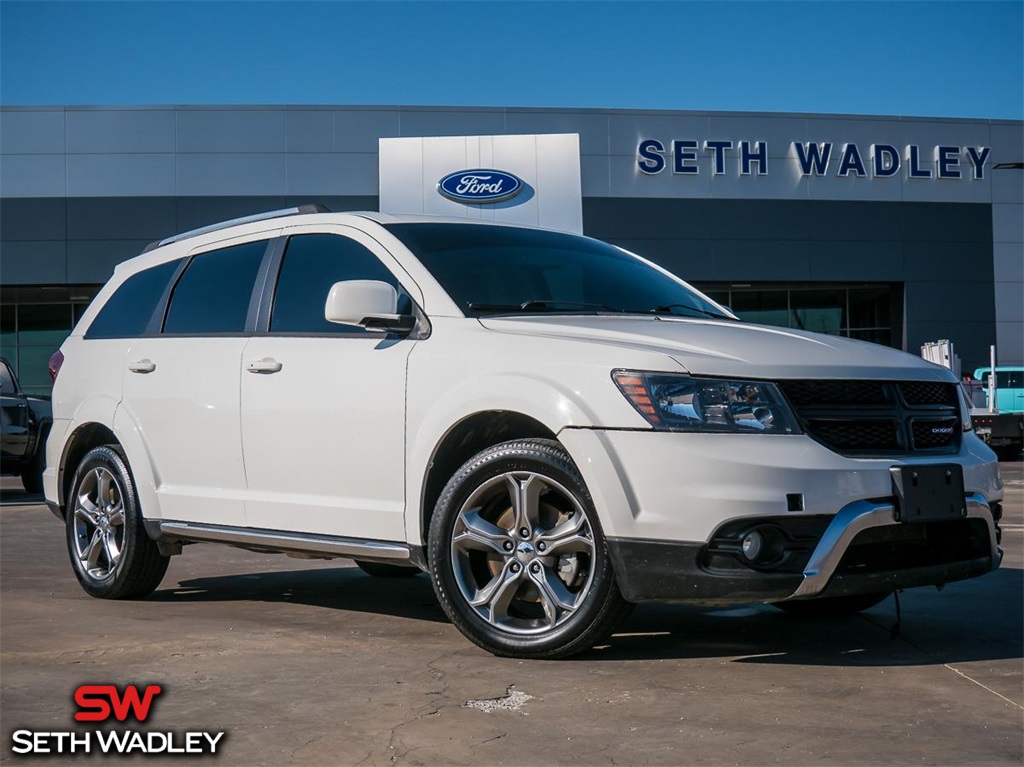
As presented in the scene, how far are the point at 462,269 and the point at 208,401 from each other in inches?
56.6

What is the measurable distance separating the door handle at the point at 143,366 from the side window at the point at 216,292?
0.62 feet

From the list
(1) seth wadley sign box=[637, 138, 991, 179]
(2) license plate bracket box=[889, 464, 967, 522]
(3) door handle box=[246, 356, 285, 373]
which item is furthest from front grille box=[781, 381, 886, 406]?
(1) seth wadley sign box=[637, 138, 991, 179]

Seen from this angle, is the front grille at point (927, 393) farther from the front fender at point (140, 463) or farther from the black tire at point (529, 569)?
the front fender at point (140, 463)

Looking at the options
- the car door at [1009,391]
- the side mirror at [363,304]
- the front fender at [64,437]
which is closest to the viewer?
the side mirror at [363,304]

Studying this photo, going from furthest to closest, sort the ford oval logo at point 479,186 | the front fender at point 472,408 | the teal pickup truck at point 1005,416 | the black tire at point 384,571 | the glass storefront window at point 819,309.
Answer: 1. the glass storefront window at point 819,309
2. the ford oval logo at point 479,186
3. the teal pickup truck at point 1005,416
4. the black tire at point 384,571
5. the front fender at point 472,408

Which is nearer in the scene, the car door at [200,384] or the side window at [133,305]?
the car door at [200,384]

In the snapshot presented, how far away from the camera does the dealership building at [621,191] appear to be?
3167cm

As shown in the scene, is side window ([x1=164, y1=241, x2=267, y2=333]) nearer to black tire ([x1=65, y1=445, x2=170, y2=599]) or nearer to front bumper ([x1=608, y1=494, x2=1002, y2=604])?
black tire ([x1=65, y1=445, x2=170, y2=599])

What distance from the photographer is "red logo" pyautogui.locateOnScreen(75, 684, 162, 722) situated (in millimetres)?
3766

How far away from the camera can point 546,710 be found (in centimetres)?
376

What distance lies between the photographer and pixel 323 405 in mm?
5176

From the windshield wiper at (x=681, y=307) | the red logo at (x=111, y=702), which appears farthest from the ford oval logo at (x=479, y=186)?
the red logo at (x=111, y=702)

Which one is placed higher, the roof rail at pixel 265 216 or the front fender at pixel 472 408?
the roof rail at pixel 265 216

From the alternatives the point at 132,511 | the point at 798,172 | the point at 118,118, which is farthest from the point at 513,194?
the point at 132,511
